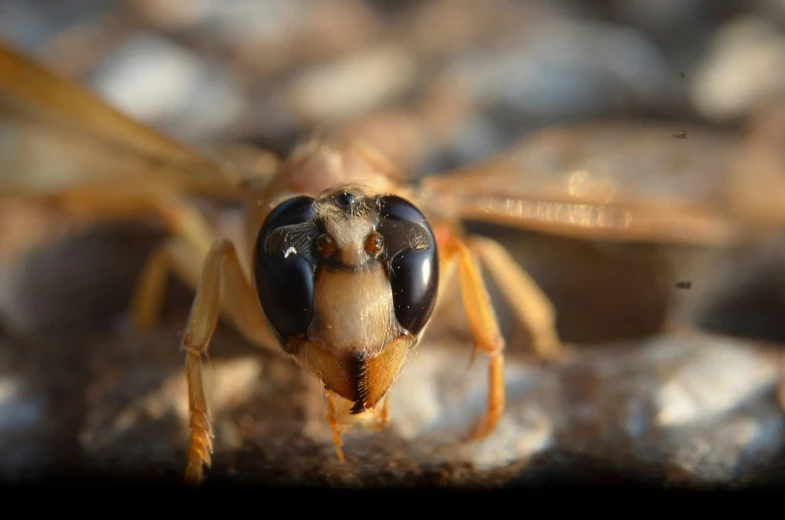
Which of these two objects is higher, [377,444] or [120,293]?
[120,293]

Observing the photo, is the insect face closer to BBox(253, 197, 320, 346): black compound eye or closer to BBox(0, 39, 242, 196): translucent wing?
BBox(253, 197, 320, 346): black compound eye

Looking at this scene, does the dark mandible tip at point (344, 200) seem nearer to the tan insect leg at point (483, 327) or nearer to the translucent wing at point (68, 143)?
the tan insect leg at point (483, 327)

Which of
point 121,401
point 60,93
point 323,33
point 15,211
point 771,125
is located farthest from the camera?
point 323,33

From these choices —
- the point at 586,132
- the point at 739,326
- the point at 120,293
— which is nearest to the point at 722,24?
the point at 586,132

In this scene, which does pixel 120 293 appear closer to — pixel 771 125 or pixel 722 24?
pixel 771 125

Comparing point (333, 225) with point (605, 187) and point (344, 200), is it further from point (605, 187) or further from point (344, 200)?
point (605, 187)

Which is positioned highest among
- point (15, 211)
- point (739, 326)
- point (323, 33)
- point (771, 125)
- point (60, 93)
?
point (323, 33)

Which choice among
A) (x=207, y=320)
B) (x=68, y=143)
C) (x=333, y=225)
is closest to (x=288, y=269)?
(x=333, y=225)
